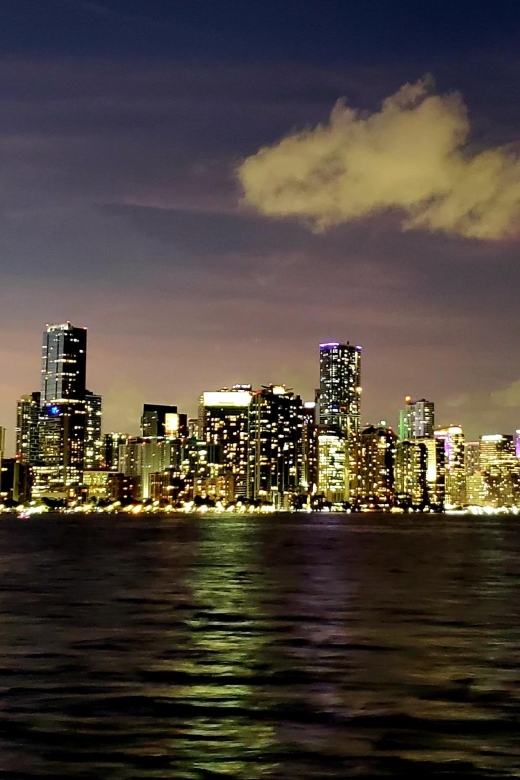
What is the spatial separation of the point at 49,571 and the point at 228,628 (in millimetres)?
46202

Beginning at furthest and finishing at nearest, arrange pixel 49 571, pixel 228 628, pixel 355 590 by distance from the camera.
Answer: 1. pixel 49 571
2. pixel 355 590
3. pixel 228 628

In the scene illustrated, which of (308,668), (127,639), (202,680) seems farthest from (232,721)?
(127,639)

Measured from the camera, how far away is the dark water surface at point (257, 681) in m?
22.4

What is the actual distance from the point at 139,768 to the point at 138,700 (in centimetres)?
734

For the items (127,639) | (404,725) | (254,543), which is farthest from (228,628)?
(254,543)

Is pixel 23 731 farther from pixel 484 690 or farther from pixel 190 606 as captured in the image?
pixel 190 606

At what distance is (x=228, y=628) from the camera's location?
46.2 m

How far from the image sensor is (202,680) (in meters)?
32.1

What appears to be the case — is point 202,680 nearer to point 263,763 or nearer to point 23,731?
point 23,731

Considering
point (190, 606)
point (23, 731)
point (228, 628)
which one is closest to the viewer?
point (23, 731)

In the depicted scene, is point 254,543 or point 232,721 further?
point 254,543

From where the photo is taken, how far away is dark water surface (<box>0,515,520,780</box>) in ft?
73.5

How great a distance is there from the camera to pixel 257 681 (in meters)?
32.2

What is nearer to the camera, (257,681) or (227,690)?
(227,690)
